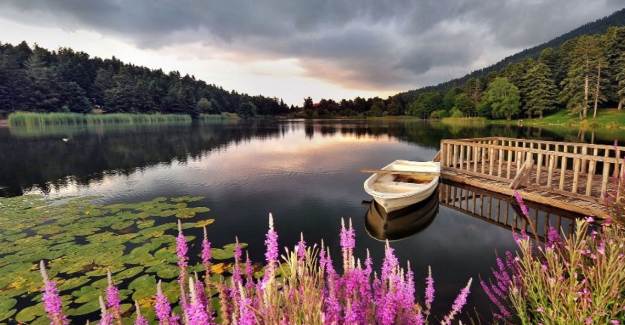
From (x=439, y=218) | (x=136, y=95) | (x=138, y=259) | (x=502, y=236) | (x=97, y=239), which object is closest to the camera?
(x=138, y=259)

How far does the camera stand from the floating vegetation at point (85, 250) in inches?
276

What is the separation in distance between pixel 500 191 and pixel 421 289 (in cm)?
930

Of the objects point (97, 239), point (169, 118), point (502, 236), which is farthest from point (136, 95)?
point (502, 236)

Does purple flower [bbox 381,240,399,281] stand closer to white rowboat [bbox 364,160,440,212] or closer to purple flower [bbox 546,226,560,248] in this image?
purple flower [bbox 546,226,560,248]

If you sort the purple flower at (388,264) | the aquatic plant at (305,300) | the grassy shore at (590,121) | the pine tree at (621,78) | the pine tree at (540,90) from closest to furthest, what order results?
the aquatic plant at (305,300), the purple flower at (388,264), the grassy shore at (590,121), the pine tree at (621,78), the pine tree at (540,90)

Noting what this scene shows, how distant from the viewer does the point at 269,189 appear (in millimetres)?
18562

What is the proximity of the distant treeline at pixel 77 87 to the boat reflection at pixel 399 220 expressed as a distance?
10439 cm

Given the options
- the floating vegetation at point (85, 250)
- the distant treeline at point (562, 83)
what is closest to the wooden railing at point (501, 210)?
the floating vegetation at point (85, 250)

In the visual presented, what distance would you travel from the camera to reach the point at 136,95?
4163 inches

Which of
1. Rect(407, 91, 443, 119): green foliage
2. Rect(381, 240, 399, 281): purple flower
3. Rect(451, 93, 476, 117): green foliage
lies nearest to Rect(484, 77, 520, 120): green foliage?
Rect(451, 93, 476, 117): green foliage

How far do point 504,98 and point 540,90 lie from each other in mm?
8656

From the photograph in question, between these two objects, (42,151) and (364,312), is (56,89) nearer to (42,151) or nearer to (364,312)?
A: (42,151)

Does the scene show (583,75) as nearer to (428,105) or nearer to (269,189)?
(428,105)

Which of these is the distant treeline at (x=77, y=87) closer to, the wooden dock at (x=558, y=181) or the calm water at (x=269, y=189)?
the calm water at (x=269, y=189)
